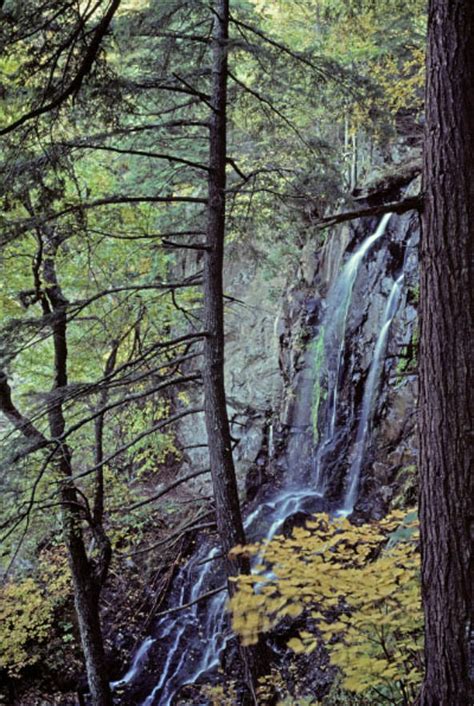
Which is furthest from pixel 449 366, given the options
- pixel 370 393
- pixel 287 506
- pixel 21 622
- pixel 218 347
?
pixel 21 622

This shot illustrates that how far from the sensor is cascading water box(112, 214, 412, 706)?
29.1ft

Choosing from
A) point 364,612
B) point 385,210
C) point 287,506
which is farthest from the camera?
point 287,506

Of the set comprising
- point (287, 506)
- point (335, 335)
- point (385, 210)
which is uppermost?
point (335, 335)

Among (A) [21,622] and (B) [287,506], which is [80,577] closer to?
(A) [21,622]

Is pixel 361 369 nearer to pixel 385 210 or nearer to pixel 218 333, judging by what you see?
pixel 218 333

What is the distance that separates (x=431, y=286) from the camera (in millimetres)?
2977

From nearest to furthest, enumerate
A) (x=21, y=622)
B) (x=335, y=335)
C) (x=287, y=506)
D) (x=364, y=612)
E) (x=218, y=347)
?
(x=364, y=612), (x=218, y=347), (x=21, y=622), (x=287, y=506), (x=335, y=335)

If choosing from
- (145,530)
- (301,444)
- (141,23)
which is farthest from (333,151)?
(145,530)

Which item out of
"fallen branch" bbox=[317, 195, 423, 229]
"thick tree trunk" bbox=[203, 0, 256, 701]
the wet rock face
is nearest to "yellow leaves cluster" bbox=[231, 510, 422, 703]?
"thick tree trunk" bbox=[203, 0, 256, 701]

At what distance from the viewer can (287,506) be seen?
10.3 metres

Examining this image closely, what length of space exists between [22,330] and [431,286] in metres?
3.78

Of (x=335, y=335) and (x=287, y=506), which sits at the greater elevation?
(x=335, y=335)

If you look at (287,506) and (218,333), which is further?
(287,506)

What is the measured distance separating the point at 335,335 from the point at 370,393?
6.23ft
